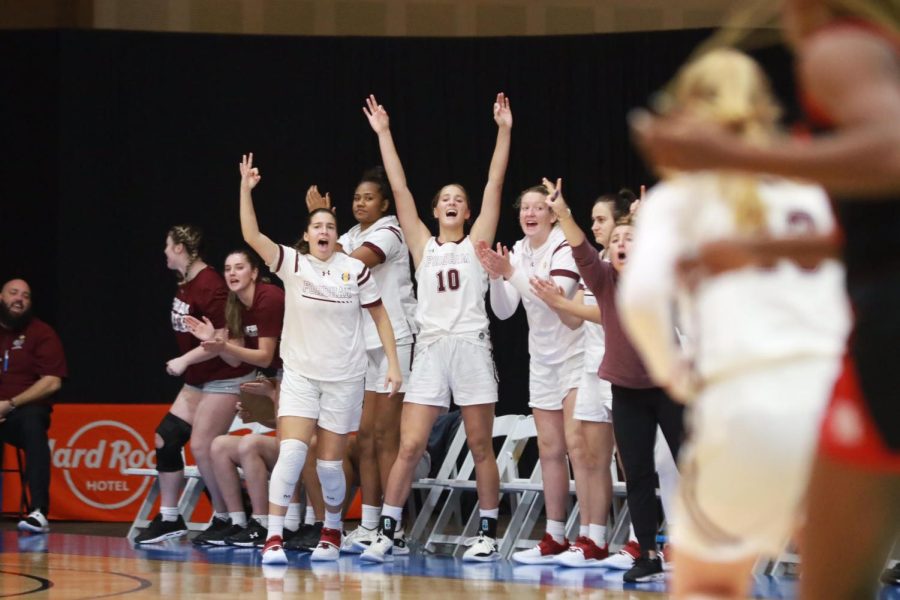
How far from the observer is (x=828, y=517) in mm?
1956

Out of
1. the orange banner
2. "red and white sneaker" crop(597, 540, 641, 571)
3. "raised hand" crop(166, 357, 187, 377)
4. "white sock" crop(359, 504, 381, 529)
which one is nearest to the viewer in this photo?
"red and white sneaker" crop(597, 540, 641, 571)

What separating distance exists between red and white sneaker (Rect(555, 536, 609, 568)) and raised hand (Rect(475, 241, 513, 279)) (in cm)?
150

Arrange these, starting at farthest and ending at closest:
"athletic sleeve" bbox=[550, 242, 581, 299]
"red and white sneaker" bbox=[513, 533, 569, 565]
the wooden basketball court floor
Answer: "red and white sneaker" bbox=[513, 533, 569, 565], "athletic sleeve" bbox=[550, 242, 581, 299], the wooden basketball court floor

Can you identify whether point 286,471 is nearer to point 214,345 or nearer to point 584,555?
point 214,345

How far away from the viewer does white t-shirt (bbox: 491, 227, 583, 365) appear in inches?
281

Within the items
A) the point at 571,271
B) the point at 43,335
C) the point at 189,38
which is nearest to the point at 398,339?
the point at 571,271

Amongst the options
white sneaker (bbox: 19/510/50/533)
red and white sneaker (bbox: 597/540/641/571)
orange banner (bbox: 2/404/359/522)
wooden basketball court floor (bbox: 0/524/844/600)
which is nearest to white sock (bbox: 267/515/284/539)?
wooden basketball court floor (bbox: 0/524/844/600)

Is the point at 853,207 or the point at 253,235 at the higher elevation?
the point at 253,235

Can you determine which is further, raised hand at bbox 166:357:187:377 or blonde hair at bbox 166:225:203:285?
blonde hair at bbox 166:225:203:285

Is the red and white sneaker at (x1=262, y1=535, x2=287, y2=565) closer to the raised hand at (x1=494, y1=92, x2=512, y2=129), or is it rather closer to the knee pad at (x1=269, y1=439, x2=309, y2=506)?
the knee pad at (x1=269, y1=439, x2=309, y2=506)

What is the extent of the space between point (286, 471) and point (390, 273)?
1.62m

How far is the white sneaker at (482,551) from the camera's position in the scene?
7.40 m

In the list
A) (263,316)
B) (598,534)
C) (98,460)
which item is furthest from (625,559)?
(98,460)

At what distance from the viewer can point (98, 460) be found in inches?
383
